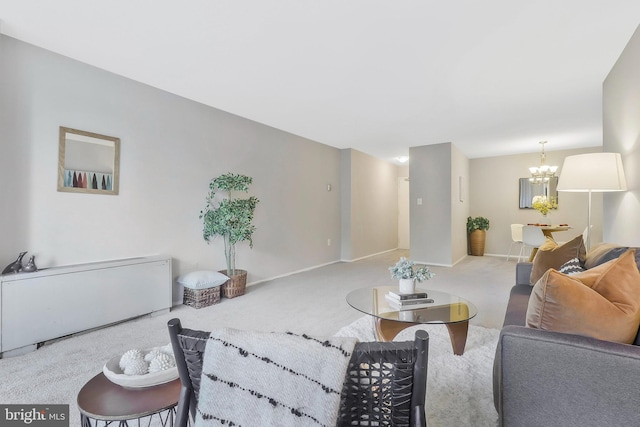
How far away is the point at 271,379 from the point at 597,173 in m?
3.01

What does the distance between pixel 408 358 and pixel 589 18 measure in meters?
2.82

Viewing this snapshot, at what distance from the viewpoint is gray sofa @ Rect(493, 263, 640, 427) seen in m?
0.97

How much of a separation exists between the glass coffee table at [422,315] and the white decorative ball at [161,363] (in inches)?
48.2

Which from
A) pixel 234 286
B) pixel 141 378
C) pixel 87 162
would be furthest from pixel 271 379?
pixel 234 286

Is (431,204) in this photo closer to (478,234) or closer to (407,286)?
(478,234)

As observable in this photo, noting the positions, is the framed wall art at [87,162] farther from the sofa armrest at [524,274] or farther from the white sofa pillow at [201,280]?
the sofa armrest at [524,274]

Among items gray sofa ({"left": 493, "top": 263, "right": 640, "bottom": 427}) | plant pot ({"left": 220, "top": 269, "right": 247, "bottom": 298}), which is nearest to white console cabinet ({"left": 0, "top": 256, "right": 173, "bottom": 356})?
plant pot ({"left": 220, "top": 269, "right": 247, "bottom": 298})

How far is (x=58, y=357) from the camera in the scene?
7.22 ft

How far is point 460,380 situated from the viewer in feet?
6.07

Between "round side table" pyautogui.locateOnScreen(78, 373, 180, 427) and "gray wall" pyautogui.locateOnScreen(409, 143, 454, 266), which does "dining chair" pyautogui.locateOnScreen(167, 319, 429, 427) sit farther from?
"gray wall" pyautogui.locateOnScreen(409, 143, 454, 266)

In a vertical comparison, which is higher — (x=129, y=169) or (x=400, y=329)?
(x=129, y=169)

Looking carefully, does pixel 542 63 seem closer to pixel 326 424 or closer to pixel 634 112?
pixel 634 112

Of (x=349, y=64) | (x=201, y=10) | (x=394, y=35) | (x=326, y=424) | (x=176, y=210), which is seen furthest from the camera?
(x=176, y=210)

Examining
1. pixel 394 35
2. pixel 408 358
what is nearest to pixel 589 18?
pixel 394 35
